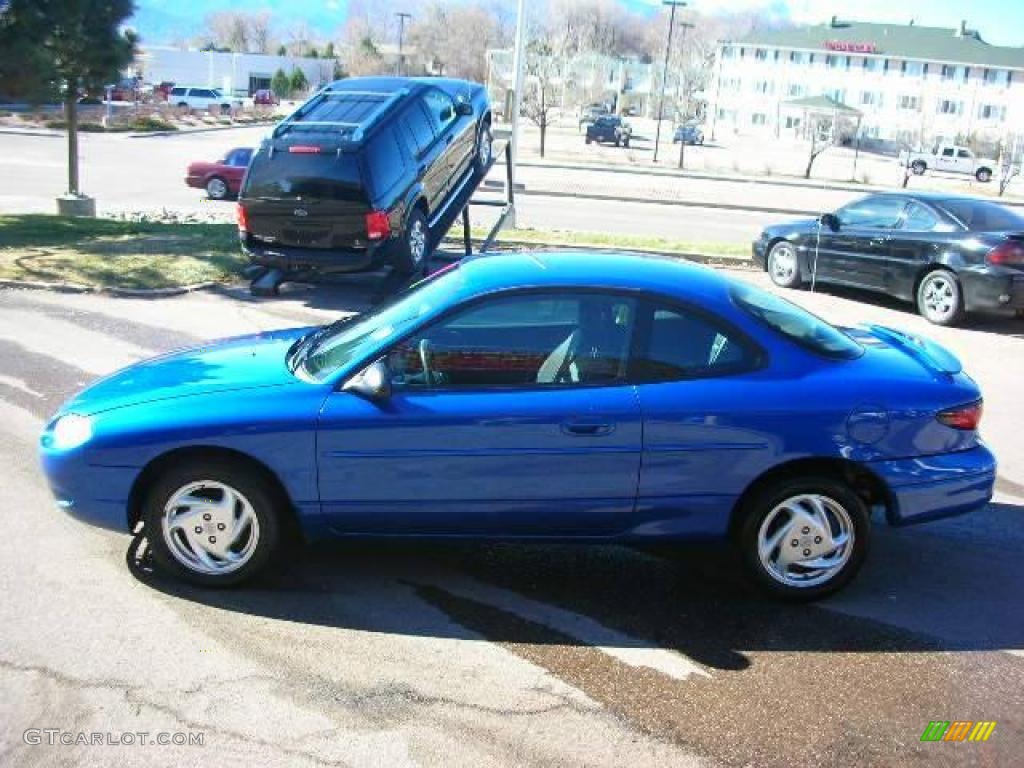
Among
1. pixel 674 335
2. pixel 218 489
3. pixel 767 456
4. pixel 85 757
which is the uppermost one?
pixel 674 335

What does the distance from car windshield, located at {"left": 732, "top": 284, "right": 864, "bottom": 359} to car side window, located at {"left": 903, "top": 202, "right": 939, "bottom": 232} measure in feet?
23.3

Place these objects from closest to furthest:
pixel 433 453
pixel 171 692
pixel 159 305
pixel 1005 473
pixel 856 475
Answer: pixel 171 692 < pixel 433 453 < pixel 856 475 < pixel 1005 473 < pixel 159 305

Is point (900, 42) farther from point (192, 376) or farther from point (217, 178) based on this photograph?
point (192, 376)

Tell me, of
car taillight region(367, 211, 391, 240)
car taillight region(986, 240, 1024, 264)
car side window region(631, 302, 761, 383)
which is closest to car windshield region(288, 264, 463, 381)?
car side window region(631, 302, 761, 383)

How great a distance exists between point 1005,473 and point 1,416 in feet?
21.7

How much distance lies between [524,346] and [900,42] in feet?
318

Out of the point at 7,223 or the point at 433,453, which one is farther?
the point at 7,223

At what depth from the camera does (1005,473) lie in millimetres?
6355

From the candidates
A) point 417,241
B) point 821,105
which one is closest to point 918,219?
point 417,241

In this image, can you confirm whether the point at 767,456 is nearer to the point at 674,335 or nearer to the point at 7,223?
the point at 674,335

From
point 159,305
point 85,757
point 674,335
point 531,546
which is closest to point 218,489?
point 85,757

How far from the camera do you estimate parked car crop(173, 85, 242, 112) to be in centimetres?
6825

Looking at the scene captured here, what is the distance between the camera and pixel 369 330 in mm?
Result: 4672

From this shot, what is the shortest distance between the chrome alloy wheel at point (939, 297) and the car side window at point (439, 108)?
591cm
